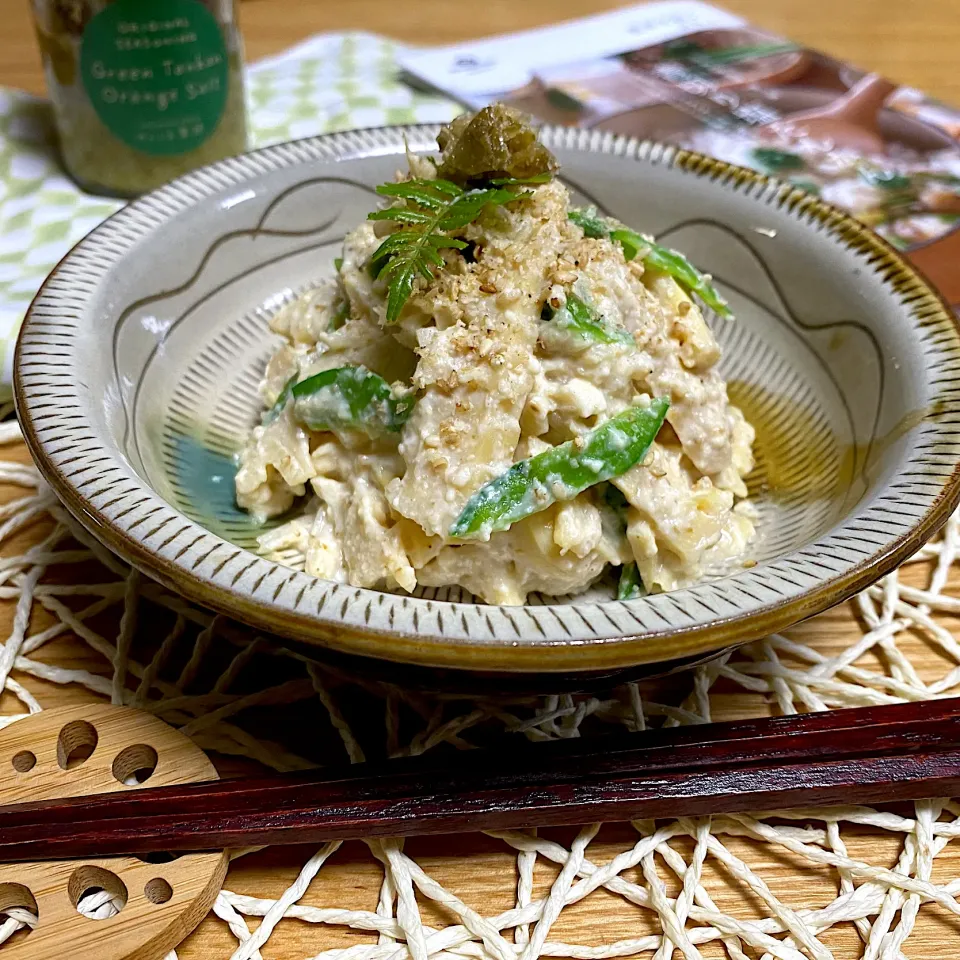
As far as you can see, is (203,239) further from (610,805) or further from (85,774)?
(610,805)

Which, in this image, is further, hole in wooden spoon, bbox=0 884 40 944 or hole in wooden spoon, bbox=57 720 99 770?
hole in wooden spoon, bbox=57 720 99 770

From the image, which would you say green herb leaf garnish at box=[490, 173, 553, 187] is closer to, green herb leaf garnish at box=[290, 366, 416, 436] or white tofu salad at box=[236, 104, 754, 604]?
white tofu salad at box=[236, 104, 754, 604]

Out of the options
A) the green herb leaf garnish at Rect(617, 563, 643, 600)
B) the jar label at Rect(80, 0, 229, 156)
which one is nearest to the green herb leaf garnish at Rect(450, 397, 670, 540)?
the green herb leaf garnish at Rect(617, 563, 643, 600)

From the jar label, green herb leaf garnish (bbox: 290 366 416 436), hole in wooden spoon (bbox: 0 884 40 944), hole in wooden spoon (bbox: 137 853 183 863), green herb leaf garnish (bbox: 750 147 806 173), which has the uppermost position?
the jar label

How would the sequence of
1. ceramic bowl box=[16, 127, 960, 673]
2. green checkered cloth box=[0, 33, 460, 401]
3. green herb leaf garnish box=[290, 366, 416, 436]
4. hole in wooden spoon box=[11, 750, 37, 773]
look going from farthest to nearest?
green checkered cloth box=[0, 33, 460, 401]
green herb leaf garnish box=[290, 366, 416, 436]
hole in wooden spoon box=[11, 750, 37, 773]
ceramic bowl box=[16, 127, 960, 673]

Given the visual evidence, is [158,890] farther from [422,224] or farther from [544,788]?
[422,224]

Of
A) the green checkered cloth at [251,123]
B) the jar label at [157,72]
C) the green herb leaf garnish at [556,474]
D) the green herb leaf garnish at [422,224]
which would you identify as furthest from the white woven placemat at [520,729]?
the jar label at [157,72]
